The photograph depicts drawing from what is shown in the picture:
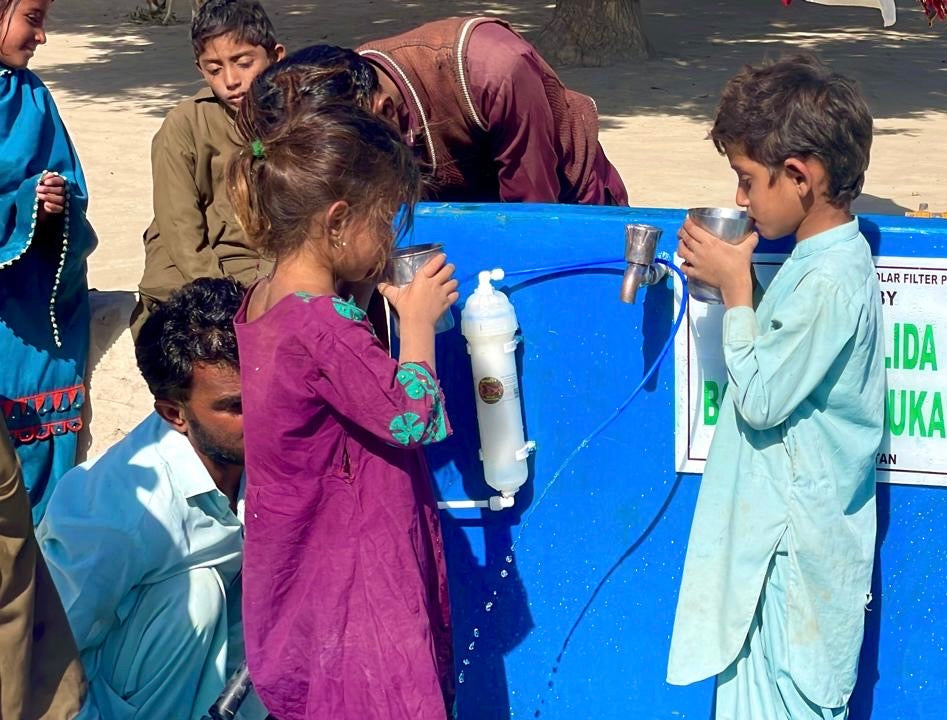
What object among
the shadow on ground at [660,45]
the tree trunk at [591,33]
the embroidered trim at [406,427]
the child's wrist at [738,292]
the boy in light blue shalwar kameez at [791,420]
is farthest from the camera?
the tree trunk at [591,33]

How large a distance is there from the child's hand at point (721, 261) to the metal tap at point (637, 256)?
118 millimetres

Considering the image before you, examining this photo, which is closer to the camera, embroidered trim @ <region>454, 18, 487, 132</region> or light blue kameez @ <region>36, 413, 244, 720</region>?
light blue kameez @ <region>36, 413, 244, 720</region>

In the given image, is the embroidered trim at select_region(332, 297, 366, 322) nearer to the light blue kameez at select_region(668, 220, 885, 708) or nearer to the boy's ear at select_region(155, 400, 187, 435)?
the light blue kameez at select_region(668, 220, 885, 708)

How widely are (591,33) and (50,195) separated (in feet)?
35.6

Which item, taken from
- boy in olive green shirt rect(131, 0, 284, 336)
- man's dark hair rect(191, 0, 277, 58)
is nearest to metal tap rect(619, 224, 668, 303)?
boy in olive green shirt rect(131, 0, 284, 336)

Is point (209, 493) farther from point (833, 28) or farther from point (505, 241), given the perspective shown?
point (833, 28)

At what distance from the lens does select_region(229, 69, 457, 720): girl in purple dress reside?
7.51 ft

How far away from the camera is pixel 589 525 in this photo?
3.03m

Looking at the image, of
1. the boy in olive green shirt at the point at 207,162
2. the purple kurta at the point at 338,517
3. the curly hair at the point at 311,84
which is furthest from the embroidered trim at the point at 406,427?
the boy in olive green shirt at the point at 207,162

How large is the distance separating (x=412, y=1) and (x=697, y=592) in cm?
1766

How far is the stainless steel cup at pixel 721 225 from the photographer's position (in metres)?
2.52

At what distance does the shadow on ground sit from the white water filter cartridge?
8.93 metres

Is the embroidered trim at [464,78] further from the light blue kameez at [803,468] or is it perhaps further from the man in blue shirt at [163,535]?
the light blue kameez at [803,468]

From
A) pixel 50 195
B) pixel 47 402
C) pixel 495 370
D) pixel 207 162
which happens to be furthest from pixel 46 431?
pixel 495 370
